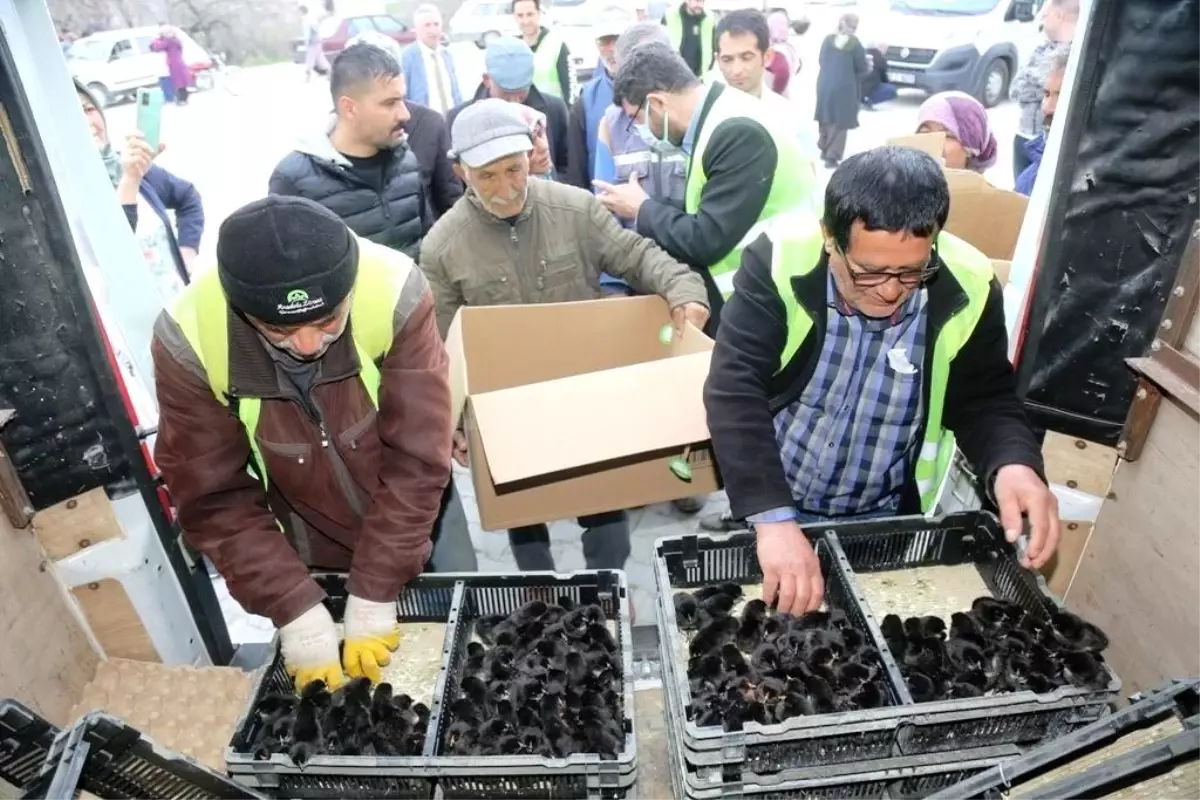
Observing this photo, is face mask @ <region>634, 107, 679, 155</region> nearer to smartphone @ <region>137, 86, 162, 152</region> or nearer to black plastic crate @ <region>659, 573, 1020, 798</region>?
smartphone @ <region>137, 86, 162, 152</region>

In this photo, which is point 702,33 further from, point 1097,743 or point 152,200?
point 1097,743

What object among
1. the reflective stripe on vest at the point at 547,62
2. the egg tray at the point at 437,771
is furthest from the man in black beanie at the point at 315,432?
the reflective stripe on vest at the point at 547,62

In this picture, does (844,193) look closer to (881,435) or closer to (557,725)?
(881,435)

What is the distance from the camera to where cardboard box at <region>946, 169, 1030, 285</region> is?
3.57m

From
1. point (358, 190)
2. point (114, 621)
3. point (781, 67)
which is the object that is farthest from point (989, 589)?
point (781, 67)

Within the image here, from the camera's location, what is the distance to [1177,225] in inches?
68.1

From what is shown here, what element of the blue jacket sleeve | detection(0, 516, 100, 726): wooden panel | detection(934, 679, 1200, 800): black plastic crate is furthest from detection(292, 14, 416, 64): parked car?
detection(934, 679, 1200, 800): black plastic crate

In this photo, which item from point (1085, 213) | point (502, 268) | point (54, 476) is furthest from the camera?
point (502, 268)

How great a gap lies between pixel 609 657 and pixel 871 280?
925 millimetres

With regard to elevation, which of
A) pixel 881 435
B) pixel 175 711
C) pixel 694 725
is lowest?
pixel 175 711

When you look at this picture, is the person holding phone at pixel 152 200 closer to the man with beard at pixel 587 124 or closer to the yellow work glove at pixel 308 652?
the yellow work glove at pixel 308 652

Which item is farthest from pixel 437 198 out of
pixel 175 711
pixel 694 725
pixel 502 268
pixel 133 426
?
pixel 694 725

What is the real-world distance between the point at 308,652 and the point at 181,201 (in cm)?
322

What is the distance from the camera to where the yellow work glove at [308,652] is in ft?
5.65
